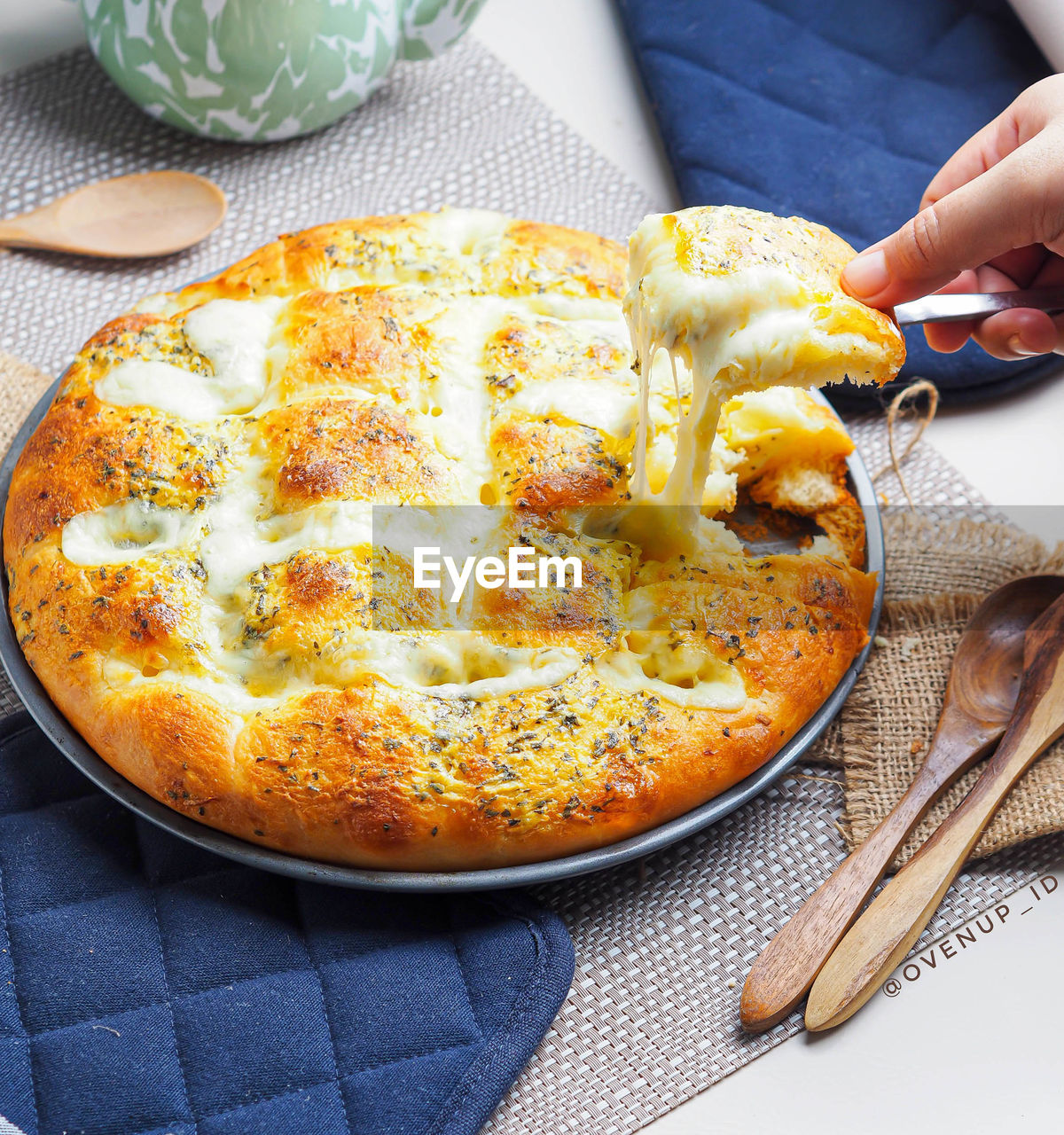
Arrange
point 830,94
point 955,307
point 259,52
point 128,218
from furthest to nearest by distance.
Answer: point 830,94 < point 128,218 < point 259,52 < point 955,307

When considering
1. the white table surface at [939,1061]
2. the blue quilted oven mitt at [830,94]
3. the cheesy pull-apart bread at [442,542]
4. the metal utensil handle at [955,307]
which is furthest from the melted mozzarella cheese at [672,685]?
the blue quilted oven mitt at [830,94]

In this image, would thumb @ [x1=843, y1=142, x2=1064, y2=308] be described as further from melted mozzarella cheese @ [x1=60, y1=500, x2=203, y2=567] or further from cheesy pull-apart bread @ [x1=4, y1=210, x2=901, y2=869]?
melted mozzarella cheese @ [x1=60, y1=500, x2=203, y2=567]

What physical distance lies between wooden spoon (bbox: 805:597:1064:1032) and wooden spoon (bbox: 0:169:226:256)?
6.68ft

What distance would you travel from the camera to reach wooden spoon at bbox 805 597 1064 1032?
1.65 metres

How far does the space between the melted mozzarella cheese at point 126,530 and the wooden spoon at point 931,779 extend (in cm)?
113

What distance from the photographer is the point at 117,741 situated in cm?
164

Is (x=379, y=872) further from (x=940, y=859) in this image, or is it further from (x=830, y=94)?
(x=830, y=94)

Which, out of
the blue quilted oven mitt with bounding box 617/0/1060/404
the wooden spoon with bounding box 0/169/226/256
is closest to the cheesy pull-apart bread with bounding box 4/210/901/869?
the wooden spoon with bounding box 0/169/226/256

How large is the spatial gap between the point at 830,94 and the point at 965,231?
4.84ft

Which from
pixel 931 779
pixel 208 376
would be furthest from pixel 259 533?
pixel 931 779

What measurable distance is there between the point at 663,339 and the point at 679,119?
1.52 m

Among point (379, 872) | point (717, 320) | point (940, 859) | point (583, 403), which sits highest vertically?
point (717, 320)

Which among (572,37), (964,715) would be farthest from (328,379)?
(572,37)

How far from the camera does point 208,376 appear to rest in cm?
192
